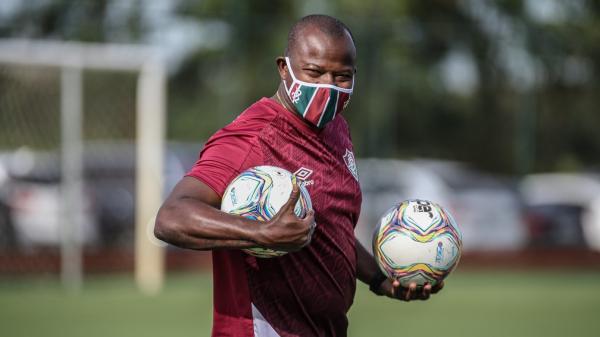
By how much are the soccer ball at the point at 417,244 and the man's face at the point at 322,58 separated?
0.88 m

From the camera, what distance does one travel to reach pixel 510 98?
20.5 m

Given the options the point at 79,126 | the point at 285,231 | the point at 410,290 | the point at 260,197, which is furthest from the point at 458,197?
the point at 285,231

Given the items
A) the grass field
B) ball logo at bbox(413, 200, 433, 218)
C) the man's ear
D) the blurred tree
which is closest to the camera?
the man's ear

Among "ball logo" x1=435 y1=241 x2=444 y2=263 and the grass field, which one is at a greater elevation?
"ball logo" x1=435 y1=241 x2=444 y2=263

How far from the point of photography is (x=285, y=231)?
362cm

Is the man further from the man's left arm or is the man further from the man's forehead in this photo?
the man's left arm

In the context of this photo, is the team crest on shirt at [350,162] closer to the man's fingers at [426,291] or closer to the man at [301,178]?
the man at [301,178]

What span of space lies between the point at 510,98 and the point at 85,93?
8.79 meters

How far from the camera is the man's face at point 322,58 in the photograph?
426 centimetres

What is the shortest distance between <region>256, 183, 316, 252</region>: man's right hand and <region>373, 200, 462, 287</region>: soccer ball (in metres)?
1.13

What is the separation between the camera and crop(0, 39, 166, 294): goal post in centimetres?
1550

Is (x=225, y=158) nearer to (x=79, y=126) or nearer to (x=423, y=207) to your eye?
(x=423, y=207)

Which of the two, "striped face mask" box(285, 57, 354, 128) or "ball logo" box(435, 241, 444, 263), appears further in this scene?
"ball logo" box(435, 241, 444, 263)

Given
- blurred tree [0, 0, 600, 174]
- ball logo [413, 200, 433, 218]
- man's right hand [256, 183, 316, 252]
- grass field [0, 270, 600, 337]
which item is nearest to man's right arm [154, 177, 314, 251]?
man's right hand [256, 183, 316, 252]
